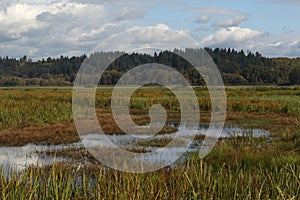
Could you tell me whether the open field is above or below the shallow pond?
above

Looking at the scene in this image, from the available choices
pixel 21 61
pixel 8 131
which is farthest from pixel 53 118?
pixel 21 61

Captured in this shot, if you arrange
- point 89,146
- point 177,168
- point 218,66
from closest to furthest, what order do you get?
point 177,168 < point 89,146 < point 218,66

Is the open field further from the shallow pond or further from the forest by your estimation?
the forest

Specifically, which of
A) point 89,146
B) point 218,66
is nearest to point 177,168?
point 89,146

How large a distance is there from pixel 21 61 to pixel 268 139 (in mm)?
145741

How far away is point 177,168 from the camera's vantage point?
777cm

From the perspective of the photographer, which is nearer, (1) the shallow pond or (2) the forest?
(1) the shallow pond

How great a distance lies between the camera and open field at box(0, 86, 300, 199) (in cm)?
611

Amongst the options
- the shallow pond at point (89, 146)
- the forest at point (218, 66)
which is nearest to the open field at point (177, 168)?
the shallow pond at point (89, 146)

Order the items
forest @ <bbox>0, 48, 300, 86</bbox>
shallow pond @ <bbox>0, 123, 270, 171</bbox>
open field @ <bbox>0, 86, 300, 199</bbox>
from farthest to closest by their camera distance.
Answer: forest @ <bbox>0, 48, 300, 86</bbox>, shallow pond @ <bbox>0, 123, 270, 171</bbox>, open field @ <bbox>0, 86, 300, 199</bbox>

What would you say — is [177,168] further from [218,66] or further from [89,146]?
[218,66]

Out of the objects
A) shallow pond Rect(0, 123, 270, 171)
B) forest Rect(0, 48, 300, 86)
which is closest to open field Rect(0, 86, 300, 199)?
shallow pond Rect(0, 123, 270, 171)

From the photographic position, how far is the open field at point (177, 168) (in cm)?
611

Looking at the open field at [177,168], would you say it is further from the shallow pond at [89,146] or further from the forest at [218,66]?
the forest at [218,66]
